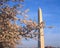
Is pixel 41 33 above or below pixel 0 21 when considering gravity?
below

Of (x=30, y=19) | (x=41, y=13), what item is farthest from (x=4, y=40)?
(x=41, y=13)

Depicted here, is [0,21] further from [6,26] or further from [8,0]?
[8,0]

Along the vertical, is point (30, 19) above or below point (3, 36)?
above

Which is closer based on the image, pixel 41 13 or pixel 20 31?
pixel 20 31

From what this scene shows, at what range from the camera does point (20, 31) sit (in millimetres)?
9961

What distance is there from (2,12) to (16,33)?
1243mm

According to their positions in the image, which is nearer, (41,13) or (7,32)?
(7,32)

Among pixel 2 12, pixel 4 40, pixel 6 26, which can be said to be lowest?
pixel 4 40

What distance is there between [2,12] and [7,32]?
105 cm

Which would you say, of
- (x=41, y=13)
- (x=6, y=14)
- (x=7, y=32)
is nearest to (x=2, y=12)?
(x=6, y=14)

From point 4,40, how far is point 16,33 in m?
0.65

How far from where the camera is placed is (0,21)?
9.71 m

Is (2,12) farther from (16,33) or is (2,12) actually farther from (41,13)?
(41,13)

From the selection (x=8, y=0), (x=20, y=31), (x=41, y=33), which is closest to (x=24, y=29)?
(x=20, y=31)
